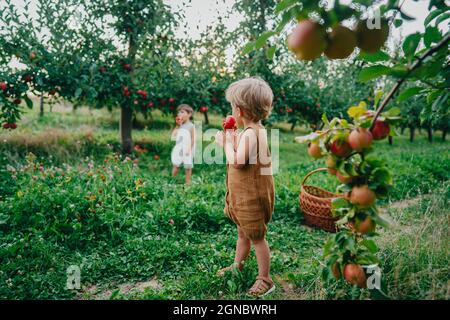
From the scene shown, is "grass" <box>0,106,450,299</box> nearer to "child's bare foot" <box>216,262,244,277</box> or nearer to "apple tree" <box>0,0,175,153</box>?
"child's bare foot" <box>216,262,244,277</box>

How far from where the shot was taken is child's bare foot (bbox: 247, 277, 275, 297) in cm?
229

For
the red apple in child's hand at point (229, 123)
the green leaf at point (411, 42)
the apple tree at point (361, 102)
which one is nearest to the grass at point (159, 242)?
the apple tree at point (361, 102)

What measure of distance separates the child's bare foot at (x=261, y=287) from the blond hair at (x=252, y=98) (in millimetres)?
1047

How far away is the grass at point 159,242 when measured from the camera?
2299mm

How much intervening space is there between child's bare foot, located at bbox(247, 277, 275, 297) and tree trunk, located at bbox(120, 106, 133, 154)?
488 cm

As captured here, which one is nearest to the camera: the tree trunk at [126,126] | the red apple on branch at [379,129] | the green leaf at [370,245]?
the red apple on branch at [379,129]

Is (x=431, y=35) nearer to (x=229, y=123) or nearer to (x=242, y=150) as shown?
(x=242, y=150)

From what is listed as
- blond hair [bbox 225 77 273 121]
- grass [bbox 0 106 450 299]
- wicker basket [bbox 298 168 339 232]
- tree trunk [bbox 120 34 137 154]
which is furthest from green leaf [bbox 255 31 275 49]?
tree trunk [bbox 120 34 137 154]

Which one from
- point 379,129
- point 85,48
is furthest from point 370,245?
point 85,48

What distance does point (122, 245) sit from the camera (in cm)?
315

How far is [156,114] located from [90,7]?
5556 millimetres

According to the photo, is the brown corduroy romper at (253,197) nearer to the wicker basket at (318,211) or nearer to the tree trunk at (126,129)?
the wicker basket at (318,211)

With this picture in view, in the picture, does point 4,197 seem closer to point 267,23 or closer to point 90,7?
point 90,7
